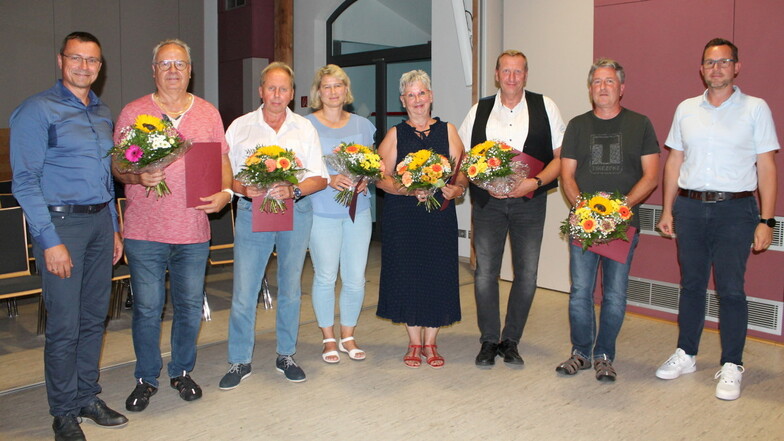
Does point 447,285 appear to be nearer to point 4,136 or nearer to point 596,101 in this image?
point 596,101

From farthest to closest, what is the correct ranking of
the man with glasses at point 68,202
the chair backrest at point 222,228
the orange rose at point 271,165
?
the chair backrest at point 222,228
the orange rose at point 271,165
the man with glasses at point 68,202

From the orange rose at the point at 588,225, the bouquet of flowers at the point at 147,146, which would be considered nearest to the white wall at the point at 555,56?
the orange rose at the point at 588,225

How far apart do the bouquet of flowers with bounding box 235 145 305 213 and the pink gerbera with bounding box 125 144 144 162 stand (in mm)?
609

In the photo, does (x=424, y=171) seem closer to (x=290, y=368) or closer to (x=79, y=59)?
(x=290, y=368)

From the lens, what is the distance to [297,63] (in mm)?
10078

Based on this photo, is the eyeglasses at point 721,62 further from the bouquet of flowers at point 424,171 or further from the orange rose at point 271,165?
the orange rose at point 271,165

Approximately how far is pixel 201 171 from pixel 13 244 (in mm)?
2183

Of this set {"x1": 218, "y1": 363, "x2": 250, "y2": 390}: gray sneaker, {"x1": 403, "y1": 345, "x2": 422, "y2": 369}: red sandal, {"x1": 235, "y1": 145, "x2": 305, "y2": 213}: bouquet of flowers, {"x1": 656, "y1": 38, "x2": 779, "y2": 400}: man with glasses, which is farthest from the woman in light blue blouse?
{"x1": 656, "y1": 38, "x2": 779, "y2": 400}: man with glasses

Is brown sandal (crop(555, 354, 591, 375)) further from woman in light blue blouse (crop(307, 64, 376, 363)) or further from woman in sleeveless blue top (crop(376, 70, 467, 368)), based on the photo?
woman in light blue blouse (crop(307, 64, 376, 363))

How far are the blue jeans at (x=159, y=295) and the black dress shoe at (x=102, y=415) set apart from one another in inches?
11.4

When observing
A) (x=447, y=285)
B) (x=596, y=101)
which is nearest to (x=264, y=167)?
(x=447, y=285)

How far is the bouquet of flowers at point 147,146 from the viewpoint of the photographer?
3189 mm

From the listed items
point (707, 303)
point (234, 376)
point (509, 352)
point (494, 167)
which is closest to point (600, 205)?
point (494, 167)

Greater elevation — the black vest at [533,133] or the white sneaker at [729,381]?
the black vest at [533,133]
